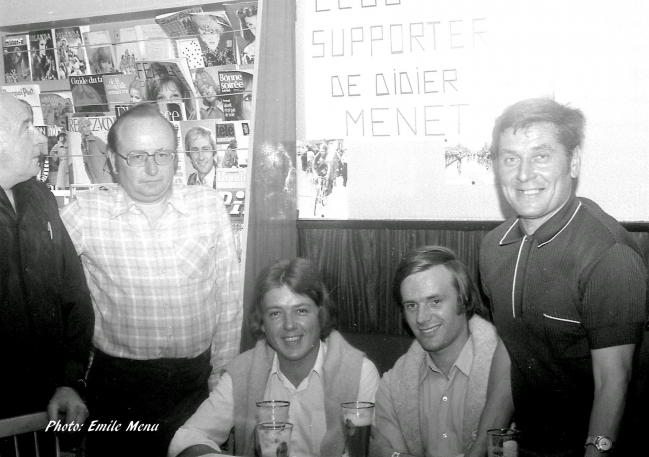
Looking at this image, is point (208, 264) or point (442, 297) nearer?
point (442, 297)

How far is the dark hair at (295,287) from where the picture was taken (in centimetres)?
152

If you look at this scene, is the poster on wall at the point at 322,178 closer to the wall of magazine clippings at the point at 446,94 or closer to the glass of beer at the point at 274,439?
the wall of magazine clippings at the point at 446,94

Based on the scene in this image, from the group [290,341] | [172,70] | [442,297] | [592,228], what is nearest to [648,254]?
[592,228]

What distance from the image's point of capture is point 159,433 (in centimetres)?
154

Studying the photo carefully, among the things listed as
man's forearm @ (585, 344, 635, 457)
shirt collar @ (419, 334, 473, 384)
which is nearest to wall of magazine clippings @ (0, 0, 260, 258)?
shirt collar @ (419, 334, 473, 384)

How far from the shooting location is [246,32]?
157 cm

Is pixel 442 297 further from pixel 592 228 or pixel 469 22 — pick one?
pixel 469 22

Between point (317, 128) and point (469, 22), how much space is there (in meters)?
0.47

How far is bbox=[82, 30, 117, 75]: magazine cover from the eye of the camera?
1.58 metres

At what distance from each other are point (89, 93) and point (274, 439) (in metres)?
1.04

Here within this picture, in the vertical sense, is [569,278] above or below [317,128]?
below

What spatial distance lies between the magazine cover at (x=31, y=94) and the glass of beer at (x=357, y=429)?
1.08 metres

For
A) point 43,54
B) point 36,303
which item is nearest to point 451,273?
point 36,303

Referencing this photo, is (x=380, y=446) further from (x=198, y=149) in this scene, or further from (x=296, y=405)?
(x=198, y=149)
